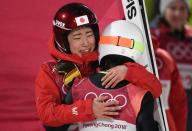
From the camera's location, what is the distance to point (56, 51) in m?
3.02

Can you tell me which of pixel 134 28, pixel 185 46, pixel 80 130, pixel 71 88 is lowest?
pixel 185 46

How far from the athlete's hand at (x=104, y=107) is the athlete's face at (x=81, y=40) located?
26 cm

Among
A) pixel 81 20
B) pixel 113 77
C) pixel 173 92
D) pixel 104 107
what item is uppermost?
pixel 81 20

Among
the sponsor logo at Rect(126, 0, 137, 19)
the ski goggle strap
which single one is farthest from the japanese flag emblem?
the sponsor logo at Rect(126, 0, 137, 19)

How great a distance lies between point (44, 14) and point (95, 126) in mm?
1056

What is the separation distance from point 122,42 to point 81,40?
0.57 feet

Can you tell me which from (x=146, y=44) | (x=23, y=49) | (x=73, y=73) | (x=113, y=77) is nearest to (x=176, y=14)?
(x=23, y=49)

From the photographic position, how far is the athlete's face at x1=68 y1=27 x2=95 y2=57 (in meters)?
2.93

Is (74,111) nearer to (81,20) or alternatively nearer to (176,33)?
(81,20)

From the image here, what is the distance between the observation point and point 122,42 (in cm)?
288

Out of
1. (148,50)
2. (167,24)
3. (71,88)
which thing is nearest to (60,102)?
(71,88)

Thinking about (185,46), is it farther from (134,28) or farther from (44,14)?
(134,28)

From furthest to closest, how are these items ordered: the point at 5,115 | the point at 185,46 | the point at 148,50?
the point at 185,46 → the point at 5,115 → the point at 148,50

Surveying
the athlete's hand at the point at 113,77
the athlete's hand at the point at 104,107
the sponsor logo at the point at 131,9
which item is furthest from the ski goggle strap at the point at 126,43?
the sponsor logo at the point at 131,9
